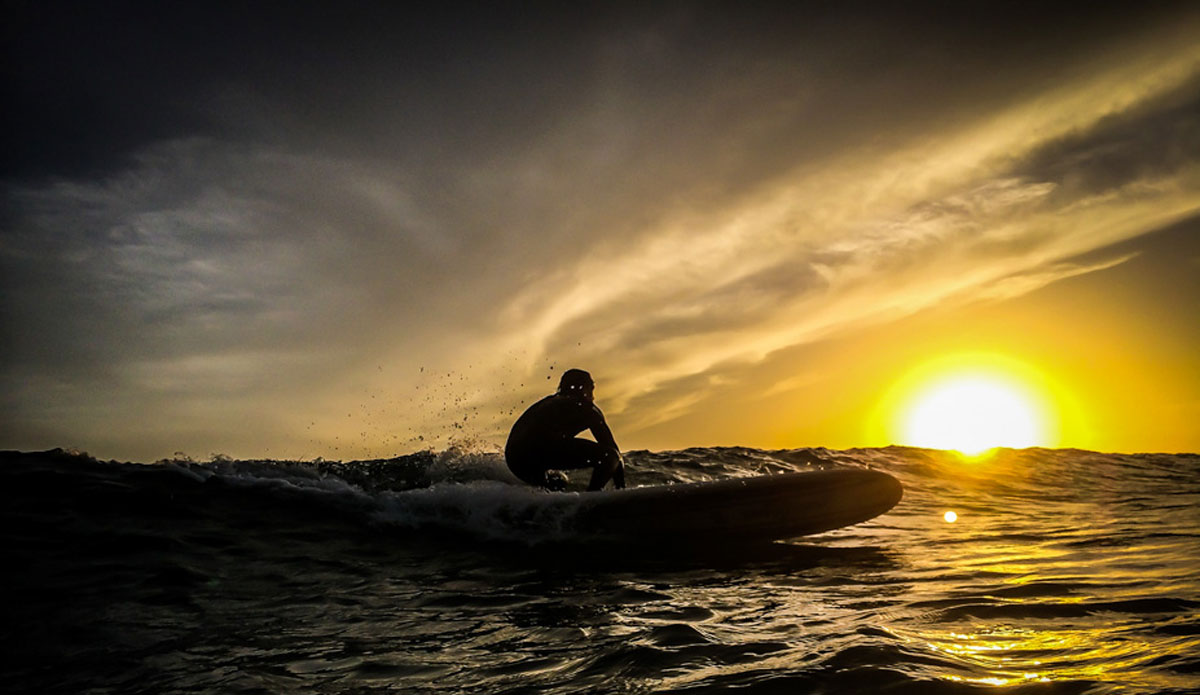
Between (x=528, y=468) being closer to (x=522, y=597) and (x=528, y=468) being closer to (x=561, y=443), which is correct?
(x=561, y=443)

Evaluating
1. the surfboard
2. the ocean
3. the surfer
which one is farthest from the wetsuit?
the surfboard

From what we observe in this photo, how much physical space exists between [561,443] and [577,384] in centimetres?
71

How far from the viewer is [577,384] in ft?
25.2

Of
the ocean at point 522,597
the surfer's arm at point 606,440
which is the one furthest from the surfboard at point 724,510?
the surfer's arm at point 606,440

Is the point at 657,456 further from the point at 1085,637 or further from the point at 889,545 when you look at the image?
the point at 1085,637

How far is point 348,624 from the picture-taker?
3906 millimetres

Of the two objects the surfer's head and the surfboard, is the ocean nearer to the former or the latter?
the surfboard

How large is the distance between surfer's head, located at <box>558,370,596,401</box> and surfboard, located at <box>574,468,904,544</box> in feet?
5.03

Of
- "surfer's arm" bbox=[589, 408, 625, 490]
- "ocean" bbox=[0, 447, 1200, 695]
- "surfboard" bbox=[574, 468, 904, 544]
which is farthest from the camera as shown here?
"surfer's arm" bbox=[589, 408, 625, 490]

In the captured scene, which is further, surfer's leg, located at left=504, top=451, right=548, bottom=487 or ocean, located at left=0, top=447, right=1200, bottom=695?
surfer's leg, located at left=504, top=451, right=548, bottom=487

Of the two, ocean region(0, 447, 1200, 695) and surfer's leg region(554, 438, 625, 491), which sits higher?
surfer's leg region(554, 438, 625, 491)

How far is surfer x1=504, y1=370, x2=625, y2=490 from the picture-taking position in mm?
7434

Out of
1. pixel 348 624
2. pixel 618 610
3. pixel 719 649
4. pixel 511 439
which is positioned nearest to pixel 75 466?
pixel 511 439

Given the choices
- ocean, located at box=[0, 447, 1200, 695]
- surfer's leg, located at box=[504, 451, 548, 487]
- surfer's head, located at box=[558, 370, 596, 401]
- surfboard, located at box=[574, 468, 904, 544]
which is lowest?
ocean, located at box=[0, 447, 1200, 695]
